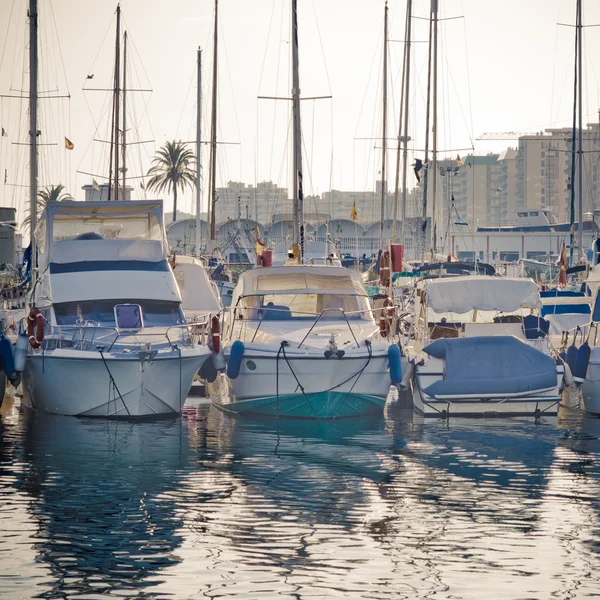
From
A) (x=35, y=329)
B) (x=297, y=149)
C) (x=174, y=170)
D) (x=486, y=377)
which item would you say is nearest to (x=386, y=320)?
(x=486, y=377)

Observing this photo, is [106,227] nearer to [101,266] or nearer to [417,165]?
[101,266]

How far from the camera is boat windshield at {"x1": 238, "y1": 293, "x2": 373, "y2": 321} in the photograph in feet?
83.1

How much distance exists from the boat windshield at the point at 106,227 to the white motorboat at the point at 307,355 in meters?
3.72

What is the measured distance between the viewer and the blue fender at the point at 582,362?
24578 millimetres

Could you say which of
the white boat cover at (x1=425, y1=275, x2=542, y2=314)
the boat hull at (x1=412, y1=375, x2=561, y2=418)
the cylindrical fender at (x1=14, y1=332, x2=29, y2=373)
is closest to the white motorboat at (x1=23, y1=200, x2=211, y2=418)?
the cylindrical fender at (x1=14, y1=332, x2=29, y2=373)

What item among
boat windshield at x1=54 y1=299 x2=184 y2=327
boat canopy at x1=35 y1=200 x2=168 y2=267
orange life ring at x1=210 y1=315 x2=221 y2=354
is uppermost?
boat canopy at x1=35 y1=200 x2=168 y2=267

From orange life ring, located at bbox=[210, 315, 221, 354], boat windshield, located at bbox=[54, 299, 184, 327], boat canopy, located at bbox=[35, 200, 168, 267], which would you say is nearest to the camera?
boat windshield, located at bbox=[54, 299, 184, 327]

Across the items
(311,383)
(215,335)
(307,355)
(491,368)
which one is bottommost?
(311,383)

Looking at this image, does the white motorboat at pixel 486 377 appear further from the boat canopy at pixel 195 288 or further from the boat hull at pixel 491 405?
the boat canopy at pixel 195 288

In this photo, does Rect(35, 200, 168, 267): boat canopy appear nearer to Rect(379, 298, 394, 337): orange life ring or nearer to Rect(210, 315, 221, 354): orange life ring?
Rect(210, 315, 221, 354): orange life ring

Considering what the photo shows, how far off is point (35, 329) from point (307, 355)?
554cm

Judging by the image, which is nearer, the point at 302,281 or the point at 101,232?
the point at 302,281

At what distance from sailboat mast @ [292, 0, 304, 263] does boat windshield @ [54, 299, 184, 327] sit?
22.2 ft

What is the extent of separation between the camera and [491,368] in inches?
937
